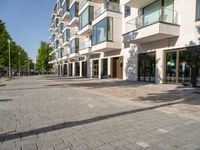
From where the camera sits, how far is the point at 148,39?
1576 cm

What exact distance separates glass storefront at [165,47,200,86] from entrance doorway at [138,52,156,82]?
1.63m

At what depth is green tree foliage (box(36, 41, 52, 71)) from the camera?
63094mm

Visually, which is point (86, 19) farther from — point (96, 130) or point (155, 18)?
point (96, 130)

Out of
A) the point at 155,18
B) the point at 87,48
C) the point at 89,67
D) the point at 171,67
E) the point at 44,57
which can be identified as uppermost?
the point at 44,57

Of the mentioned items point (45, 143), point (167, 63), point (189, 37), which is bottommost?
point (45, 143)

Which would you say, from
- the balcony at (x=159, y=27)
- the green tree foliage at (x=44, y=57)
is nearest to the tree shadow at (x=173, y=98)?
the balcony at (x=159, y=27)

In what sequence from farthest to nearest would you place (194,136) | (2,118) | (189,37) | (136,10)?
1. (136,10)
2. (189,37)
3. (2,118)
4. (194,136)

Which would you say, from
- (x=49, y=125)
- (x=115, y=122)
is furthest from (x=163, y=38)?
(x=49, y=125)

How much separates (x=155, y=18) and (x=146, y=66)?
457 centimetres

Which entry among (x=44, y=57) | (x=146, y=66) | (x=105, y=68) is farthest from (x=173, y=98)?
(x=44, y=57)

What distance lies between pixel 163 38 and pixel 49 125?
13.0 meters

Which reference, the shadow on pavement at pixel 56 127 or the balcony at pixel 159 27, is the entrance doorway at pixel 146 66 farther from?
the shadow on pavement at pixel 56 127

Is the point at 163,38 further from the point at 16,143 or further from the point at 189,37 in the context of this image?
the point at 16,143

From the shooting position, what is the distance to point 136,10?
1872cm
